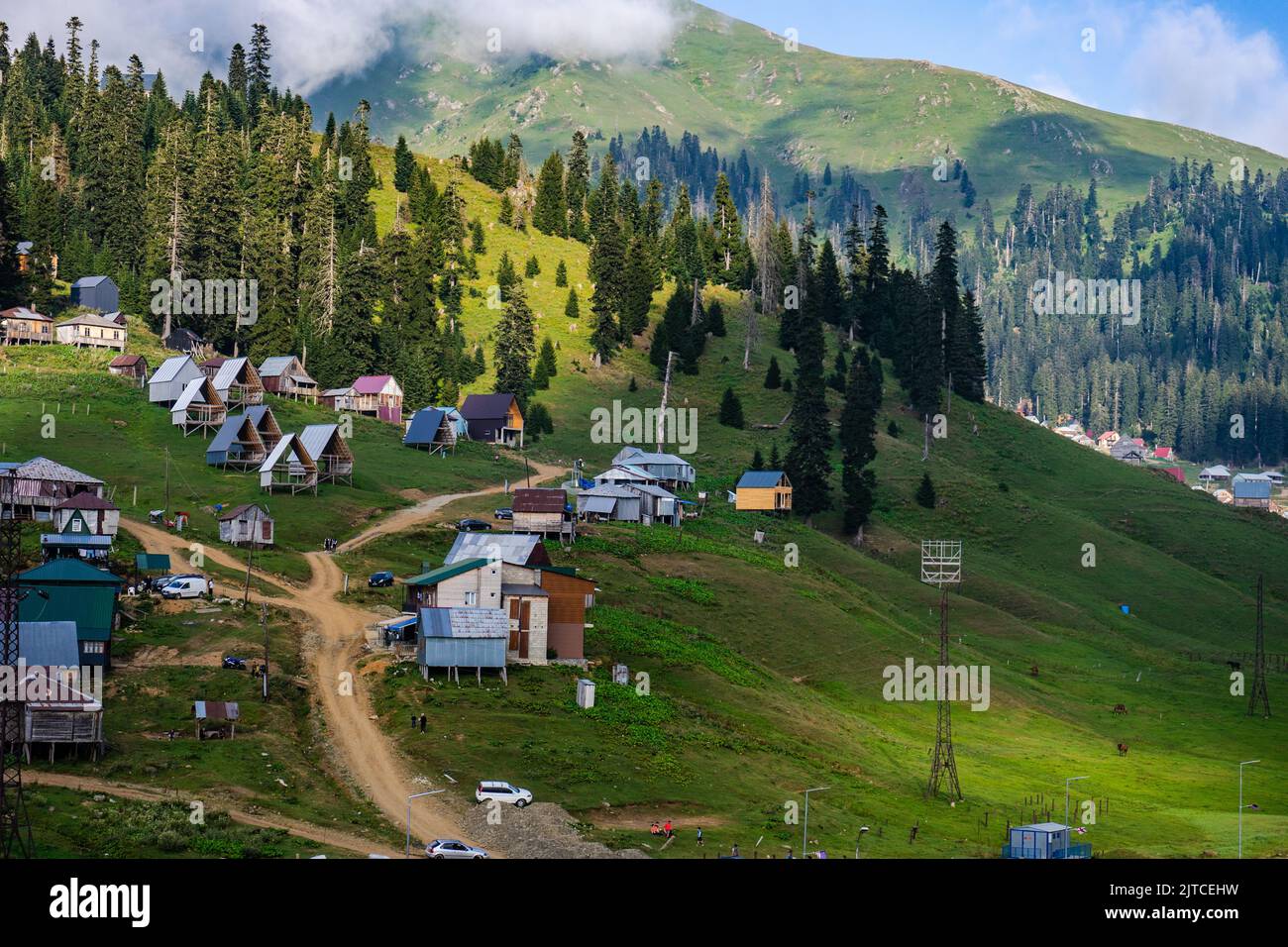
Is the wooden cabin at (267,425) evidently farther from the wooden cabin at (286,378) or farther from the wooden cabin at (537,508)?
the wooden cabin at (537,508)

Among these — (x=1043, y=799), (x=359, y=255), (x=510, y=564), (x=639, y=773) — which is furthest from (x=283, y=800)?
(x=359, y=255)

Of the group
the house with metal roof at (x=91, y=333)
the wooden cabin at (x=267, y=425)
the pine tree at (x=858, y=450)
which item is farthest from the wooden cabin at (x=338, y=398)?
the pine tree at (x=858, y=450)

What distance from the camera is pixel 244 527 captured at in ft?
313

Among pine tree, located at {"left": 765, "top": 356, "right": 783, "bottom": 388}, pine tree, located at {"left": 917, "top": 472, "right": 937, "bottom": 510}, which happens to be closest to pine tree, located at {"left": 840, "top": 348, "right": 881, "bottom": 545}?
pine tree, located at {"left": 917, "top": 472, "right": 937, "bottom": 510}

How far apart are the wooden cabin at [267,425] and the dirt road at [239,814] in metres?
59.1

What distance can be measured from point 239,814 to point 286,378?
87620 millimetres

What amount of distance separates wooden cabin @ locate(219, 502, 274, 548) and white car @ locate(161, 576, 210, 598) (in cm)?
1275

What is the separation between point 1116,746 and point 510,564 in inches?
1628

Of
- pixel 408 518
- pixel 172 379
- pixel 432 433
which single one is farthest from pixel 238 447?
pixel 432 433

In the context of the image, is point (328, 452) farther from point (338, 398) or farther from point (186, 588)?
point (186, 588)

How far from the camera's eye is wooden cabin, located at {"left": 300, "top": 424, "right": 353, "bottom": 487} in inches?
4385

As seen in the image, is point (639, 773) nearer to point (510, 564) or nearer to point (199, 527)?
point (510, 564)

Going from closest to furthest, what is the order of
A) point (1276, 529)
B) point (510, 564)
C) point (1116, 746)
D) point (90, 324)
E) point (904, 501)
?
1. point (510, 564)
2. point (1116, 746)
3. point (90, 324)
4. point (904, 501)
5. point (1276, 529)

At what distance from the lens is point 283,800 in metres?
57.1
